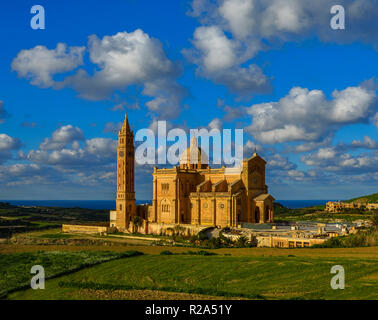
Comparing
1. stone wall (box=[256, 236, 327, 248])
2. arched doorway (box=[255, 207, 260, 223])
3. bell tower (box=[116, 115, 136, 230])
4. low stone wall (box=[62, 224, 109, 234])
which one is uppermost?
bell tower (box=[116, 115, 136, 230])

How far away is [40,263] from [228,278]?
18.3m

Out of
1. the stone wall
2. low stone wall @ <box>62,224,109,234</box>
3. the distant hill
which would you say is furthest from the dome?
the distant hill

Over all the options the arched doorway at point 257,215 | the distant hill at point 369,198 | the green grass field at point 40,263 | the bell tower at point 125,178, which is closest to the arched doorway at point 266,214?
the arched doorway at point 257,215

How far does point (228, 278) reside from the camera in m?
32.6

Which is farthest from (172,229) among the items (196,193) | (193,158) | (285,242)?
(285,242)

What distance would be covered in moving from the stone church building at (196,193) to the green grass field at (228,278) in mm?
24964

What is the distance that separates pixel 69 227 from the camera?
262 feet

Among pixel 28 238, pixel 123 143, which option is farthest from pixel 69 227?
pixel 123 143

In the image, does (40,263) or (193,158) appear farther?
(193,158)

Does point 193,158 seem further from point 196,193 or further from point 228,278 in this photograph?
point 228,278

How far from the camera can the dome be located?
78.2 metres

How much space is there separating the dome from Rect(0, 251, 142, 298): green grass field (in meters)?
35.0

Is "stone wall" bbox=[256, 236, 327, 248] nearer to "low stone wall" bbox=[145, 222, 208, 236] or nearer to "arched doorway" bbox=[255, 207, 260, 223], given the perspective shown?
"low stone wall" bbox=[145, 222, 208, 236]
